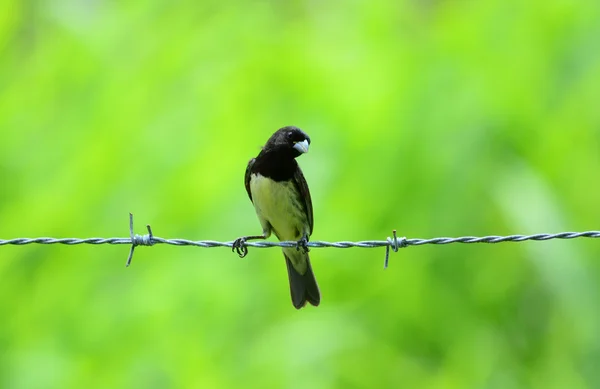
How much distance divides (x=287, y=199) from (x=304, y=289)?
0.60 metres

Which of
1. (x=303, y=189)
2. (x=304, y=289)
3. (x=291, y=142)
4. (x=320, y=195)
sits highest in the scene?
(x=320, y=195)

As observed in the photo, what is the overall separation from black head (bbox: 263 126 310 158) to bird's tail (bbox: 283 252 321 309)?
716 mm

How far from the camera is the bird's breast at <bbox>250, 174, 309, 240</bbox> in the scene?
541cm

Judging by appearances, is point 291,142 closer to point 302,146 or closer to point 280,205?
point 302,146

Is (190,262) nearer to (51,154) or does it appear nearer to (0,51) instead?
(51,154)

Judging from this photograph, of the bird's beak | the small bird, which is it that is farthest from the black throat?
the bird's beak

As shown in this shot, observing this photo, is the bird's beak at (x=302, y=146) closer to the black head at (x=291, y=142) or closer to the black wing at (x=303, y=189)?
the black head at (x=291, y=142)

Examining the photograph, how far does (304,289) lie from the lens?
570 centimetres

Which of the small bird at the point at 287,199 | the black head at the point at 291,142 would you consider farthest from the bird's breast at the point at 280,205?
the black head at the point at 291,142

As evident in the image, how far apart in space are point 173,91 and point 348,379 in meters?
3.07

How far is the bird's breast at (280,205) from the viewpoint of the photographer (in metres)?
5.41

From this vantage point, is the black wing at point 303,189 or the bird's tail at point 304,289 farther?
the bird's tail at point 304,289

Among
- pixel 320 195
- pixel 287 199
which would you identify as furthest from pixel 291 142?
pixel 320 195

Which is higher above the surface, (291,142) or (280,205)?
(291,142)
